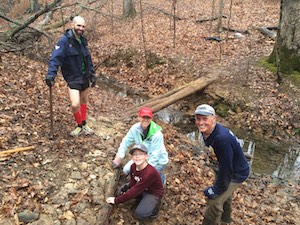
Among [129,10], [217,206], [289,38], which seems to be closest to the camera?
[217,206]

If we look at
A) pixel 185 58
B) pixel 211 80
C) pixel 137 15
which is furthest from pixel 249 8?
pixel 211 80

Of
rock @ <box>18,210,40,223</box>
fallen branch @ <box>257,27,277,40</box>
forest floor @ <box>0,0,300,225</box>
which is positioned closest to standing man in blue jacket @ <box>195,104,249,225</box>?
forest floor @ <box>0,0,300,225</box>

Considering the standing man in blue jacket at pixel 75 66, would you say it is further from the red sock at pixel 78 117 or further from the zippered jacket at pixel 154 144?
the zippered jacket at pixel 154 144

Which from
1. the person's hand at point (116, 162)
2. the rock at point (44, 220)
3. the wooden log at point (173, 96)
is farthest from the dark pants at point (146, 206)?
the wooden log at point (173, 96)

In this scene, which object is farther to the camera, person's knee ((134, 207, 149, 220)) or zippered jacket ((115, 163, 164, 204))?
person's knee ((134, 207, 149, 220))

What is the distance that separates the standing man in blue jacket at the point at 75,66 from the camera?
571 cm

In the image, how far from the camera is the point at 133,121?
27.6 ft

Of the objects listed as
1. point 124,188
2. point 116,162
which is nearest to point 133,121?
point 116,162

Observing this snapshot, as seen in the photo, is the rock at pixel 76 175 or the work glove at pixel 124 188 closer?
the work glove at pixel 124 188

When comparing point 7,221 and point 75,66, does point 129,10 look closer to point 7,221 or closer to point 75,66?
point 75,66

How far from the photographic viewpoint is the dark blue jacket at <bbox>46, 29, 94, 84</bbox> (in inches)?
226

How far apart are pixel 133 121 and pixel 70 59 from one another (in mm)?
2999

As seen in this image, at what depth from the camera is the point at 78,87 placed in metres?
6.17

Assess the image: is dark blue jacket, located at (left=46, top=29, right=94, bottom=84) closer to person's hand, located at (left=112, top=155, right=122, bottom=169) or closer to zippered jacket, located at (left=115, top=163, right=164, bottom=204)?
person's hand, located at (left=112, top=155, right=122, bottom=169)
